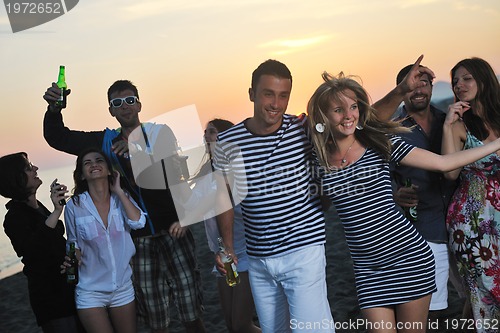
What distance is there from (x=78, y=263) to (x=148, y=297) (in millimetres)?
785

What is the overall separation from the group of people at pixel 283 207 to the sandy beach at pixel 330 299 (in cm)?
140

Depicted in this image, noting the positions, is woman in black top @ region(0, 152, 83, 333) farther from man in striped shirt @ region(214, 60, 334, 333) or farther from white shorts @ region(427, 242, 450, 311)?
white shorts @ region(427, 242, 450, 311)

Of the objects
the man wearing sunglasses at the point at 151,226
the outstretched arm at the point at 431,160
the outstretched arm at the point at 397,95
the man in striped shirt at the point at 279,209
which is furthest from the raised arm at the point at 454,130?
the man wearing sunglasses at the point at 151,226

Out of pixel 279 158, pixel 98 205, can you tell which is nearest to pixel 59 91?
pixel 98 205

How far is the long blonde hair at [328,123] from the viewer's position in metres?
4.08

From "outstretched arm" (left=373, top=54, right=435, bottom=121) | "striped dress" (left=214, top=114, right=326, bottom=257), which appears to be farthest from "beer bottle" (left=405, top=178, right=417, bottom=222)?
"striped dress" (left=214, top=114, right=326, bottom=257)

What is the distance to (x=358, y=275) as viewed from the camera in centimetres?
420

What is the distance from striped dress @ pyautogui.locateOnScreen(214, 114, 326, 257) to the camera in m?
4.21

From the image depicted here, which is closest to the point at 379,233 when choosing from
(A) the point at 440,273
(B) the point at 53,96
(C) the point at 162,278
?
(A) the point at 440,273

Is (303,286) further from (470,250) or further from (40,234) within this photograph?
(40,234)

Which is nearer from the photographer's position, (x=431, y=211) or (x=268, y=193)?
(x=268, y=193)

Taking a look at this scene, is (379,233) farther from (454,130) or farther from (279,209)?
(454,130)

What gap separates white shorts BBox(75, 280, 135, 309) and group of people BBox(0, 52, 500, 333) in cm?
1

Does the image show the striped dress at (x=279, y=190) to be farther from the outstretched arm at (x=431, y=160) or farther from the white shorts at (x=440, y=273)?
the white shorts at (x=440, y=273)
